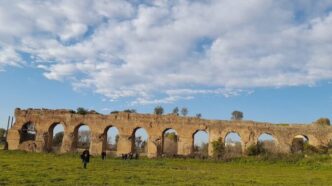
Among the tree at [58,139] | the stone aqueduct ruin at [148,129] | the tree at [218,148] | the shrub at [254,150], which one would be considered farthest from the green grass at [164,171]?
the tree at [58,139]

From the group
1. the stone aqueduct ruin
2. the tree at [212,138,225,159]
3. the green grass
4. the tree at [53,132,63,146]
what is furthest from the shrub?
the tree at [53,132,63,146]

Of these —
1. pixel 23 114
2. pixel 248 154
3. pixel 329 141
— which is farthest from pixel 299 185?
pixel 23 114

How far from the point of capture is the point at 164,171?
2062cm

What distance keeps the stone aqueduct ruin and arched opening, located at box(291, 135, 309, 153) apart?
46 cm

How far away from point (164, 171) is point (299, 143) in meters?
23.8

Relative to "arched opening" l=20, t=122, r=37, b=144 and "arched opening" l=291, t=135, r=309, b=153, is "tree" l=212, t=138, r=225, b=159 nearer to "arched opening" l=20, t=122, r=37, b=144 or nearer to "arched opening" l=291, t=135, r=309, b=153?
"arched opening" l=291, t=135, r=309, b=153

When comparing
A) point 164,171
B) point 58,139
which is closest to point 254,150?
point 164,171

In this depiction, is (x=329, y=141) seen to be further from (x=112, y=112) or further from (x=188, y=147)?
(x=112, y=112)

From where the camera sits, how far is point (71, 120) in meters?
42.2

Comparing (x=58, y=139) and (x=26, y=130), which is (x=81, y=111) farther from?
(x=58, y=139)

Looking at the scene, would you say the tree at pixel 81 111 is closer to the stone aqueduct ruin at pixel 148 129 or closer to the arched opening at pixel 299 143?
the stone aqueduct ruin at pixel 148 129

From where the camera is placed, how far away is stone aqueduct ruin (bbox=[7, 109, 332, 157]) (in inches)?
1559

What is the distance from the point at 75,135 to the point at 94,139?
2237 mm

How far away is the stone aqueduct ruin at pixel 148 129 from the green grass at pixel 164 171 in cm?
645
